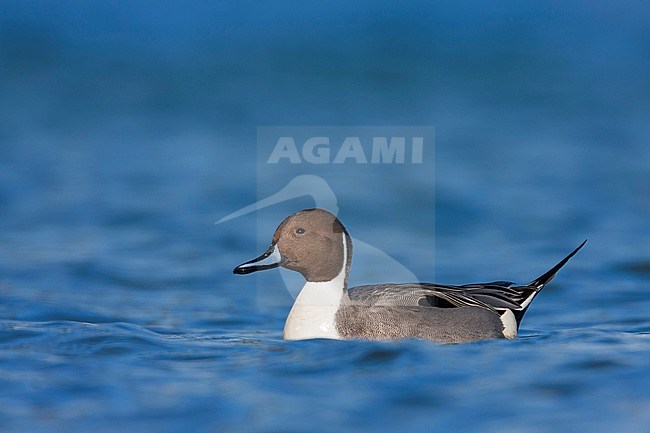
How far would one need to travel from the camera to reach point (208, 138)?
14.3 m

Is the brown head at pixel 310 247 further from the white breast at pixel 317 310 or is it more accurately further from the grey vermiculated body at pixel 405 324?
the grey vermiculated body at pixel 405 324

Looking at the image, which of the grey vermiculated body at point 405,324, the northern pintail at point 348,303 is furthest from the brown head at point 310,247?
the grey vermiculated body at point 405,324

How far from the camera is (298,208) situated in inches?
455

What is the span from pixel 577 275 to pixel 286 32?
935 cm

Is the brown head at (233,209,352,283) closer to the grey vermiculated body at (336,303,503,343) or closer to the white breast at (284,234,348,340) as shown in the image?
the white breast at (284,234,348,340)

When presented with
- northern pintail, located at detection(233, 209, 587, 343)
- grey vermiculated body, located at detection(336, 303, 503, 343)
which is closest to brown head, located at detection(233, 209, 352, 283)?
northern pintail, located at detection(233, 209, 587, 343)

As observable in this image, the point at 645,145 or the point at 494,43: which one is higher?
the point at 494,43

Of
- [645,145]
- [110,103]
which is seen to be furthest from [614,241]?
[110,103]

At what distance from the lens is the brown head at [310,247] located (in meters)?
7.71

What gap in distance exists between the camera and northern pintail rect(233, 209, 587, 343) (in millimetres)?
7539

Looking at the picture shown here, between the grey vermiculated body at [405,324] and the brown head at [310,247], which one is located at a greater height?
the brown head at [310,247]

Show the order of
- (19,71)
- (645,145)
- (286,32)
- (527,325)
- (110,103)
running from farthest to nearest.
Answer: (286,32) < (19,71) < (110,103) < (645,145) < (527,325)

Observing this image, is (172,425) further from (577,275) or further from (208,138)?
(208,138)

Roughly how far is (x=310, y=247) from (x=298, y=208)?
12.5ft
